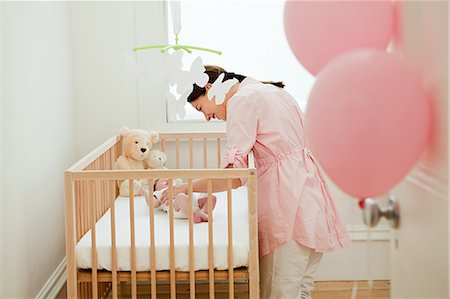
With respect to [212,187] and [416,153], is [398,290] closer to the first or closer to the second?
[416,153]

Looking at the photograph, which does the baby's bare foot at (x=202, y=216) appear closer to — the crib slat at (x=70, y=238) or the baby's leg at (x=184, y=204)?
the baby's leg at (x=184, y=204)

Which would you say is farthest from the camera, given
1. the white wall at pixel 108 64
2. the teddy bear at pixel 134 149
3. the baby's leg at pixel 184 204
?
the white wall at pixel 108 64

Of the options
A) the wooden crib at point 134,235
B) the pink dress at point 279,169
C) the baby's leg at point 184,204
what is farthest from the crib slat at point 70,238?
the pink dress at point 279,169

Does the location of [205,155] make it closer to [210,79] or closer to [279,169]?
[210,79]

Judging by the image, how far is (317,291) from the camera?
341 centimetres

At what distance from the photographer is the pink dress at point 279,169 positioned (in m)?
2.53

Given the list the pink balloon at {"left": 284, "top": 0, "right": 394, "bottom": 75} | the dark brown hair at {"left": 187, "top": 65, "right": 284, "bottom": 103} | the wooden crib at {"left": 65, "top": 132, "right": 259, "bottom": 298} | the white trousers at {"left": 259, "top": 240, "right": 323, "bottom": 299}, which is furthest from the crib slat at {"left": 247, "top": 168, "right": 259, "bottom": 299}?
the pink balloon at {"left": 284, "top": 0, "right": 394, "bottom": 75}

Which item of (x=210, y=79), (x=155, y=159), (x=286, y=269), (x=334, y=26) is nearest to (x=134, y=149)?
(x=155, y=159)

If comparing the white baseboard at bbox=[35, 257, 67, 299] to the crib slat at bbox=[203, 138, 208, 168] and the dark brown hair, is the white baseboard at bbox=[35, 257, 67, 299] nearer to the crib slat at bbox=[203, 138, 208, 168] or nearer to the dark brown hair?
the crib slat at bbox=[203, 138, 208, 168]

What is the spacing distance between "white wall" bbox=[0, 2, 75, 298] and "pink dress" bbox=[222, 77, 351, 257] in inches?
30.8

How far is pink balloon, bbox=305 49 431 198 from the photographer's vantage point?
3.36 ft

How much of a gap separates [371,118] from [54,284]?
2.38 m

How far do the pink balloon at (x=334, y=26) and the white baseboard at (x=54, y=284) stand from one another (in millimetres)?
2028

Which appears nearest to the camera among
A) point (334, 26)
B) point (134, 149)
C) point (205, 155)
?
point (334, 26)
